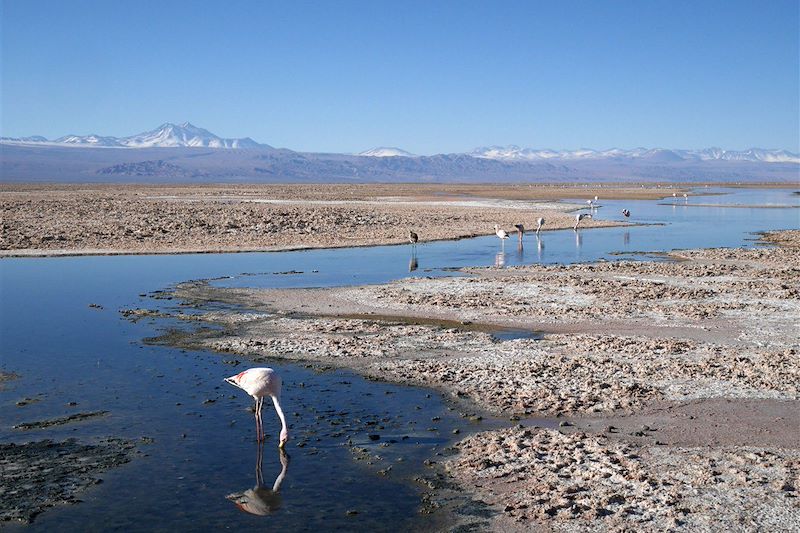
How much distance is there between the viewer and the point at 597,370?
13.9 metres

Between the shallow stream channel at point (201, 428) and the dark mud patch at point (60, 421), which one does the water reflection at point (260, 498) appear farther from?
the dark mud patch at point (60, 421)

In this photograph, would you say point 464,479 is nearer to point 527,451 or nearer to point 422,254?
point 527,451

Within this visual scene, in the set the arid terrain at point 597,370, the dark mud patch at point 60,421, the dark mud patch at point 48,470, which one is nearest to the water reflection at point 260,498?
the dark mud patch at point 48,470

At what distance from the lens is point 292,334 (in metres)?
17.1

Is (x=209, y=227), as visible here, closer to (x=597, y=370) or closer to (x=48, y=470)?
(x=597, y=370)

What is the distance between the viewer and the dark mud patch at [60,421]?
11437mm

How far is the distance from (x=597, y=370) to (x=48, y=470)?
848 centimetres

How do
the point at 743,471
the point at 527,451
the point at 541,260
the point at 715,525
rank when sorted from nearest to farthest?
the point at 715,525, the point at 743,471, the point at 527,451, the point at 541,260

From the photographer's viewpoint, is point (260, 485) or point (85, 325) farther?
point (85, 325)

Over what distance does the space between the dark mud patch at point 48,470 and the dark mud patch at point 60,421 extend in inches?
30.3

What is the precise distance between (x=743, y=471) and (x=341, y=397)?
586 cm

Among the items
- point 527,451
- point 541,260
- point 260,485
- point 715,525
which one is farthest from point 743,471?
point 541,260

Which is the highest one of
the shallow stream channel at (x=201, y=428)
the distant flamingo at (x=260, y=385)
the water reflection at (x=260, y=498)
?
the distant flamingo at (x=260, y=385)

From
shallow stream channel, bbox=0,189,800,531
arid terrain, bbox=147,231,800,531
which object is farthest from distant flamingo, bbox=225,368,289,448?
arid terrain, bbox=147,231,800,531
